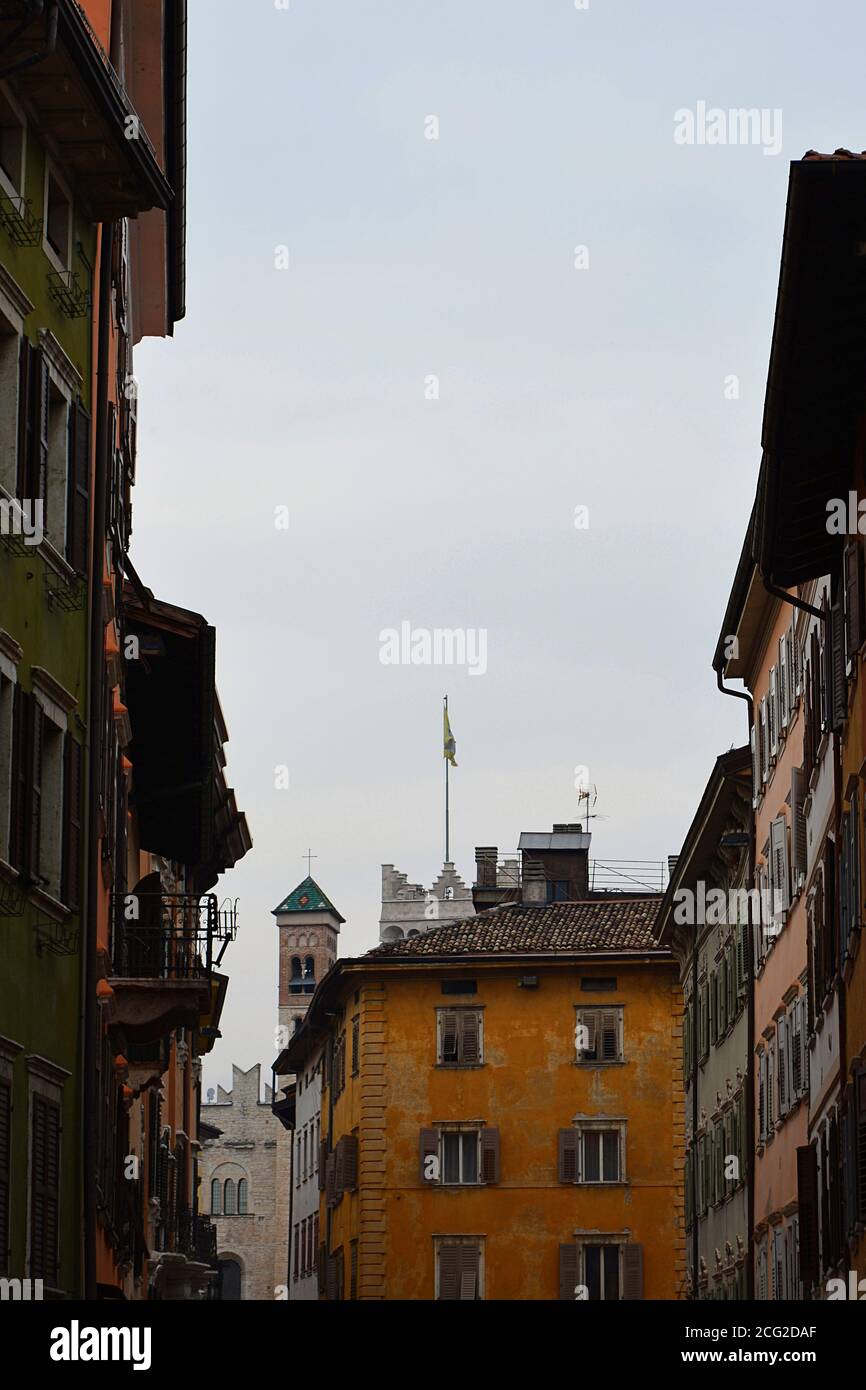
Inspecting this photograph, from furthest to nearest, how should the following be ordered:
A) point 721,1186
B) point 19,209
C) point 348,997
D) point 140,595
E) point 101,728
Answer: point 348,997
point 721,1186
point 140,595
point 101,728
point 19,209

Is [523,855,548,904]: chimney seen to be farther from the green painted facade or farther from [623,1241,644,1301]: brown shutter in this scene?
the green painted facade

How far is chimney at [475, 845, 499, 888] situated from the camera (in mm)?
81688

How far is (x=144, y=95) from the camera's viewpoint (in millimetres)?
27984

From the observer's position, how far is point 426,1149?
6269cm

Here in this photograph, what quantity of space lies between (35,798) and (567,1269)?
143 feet

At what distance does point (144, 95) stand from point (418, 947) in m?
39.5

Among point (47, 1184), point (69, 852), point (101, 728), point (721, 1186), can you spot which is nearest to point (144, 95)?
point (101, 728)

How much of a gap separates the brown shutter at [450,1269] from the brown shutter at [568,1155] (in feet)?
10.5

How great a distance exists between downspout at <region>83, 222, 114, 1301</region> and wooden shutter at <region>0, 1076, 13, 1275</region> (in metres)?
3.18

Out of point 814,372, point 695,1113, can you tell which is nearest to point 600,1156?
point 695,1113

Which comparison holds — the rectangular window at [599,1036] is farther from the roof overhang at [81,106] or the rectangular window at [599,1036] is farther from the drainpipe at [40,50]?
the drainpipe at [40,50]
